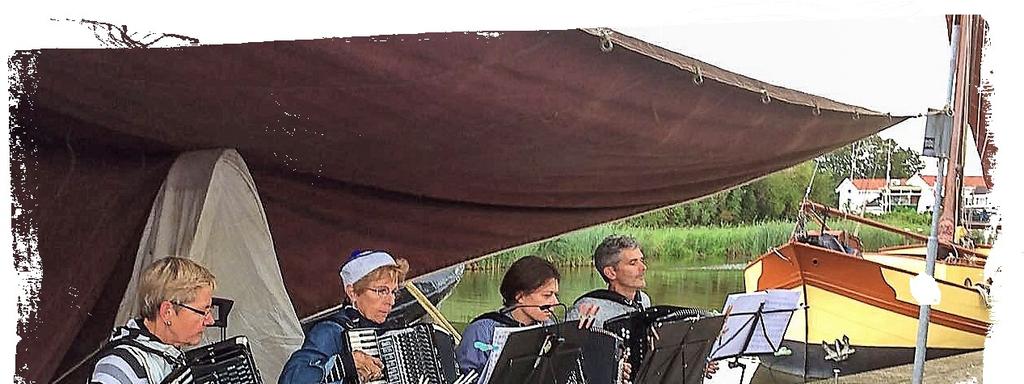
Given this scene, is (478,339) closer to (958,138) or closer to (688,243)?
(688,243)

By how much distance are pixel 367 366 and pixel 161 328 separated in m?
0.65

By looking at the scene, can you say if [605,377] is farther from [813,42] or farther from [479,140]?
[813,42]

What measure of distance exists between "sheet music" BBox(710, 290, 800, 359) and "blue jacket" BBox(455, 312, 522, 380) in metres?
0.69

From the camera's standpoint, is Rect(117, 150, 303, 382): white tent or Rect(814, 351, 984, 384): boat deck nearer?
Rect(814, 351, 984, 384): boat deck

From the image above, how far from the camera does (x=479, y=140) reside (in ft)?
13.4

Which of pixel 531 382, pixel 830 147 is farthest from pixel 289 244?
pixel 830 147

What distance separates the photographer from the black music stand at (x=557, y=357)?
11.6 feet

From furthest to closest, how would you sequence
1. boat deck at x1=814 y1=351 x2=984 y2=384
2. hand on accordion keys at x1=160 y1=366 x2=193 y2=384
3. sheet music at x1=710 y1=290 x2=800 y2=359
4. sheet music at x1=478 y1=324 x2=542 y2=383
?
sheet music at x1=710 y1=290 x2=800 y2=359 → boat deck at x1=814 y1=351 x2=984 y2=384 → sheet music at x1=478 y1=324 x2=542 y2=383 → hand on accordion keys at x1=160 y1=366 x2=193 y2=384

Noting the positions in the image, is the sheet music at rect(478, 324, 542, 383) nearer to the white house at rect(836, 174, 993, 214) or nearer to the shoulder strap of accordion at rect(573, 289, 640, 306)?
the shoulder strap of accordion at rect(573, 289, 640, 306)

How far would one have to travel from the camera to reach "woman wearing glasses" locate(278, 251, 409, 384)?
3916 millimetres

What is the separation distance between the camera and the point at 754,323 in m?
4.01

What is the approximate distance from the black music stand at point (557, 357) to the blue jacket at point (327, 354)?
59 cm

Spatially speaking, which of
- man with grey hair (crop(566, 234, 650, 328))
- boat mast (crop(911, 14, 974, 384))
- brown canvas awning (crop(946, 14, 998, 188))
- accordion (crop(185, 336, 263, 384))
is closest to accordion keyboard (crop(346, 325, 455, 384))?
accordion (crop(185, 336, 263, 384))

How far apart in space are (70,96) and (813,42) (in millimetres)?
2459
